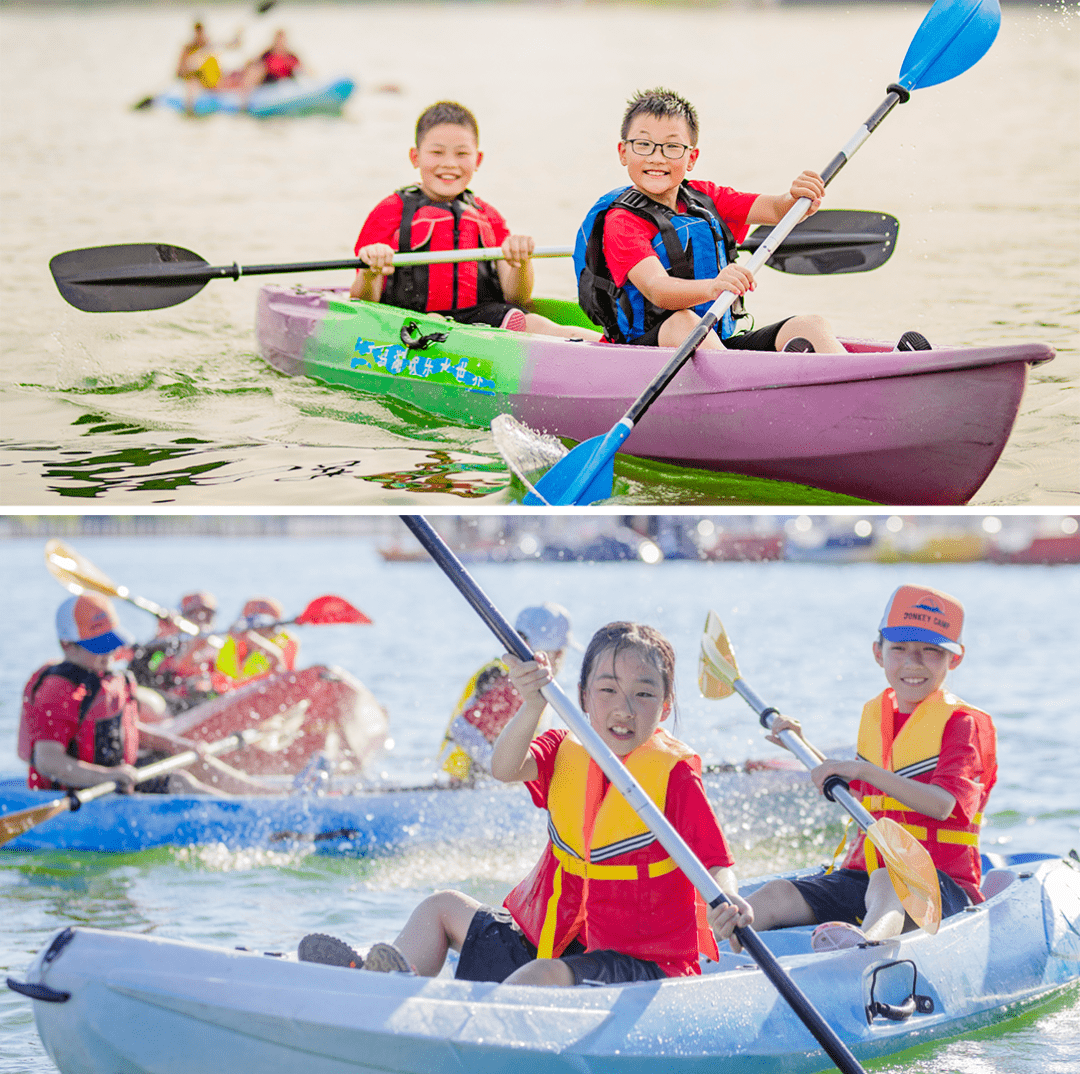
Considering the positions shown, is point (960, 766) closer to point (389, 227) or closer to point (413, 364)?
point (413, 364)

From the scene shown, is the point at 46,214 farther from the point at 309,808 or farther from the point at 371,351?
the point at 309,808

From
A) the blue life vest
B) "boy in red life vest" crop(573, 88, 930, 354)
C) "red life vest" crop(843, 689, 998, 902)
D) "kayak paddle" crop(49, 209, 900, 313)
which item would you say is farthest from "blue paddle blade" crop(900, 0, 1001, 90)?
"red life vest" crop(843, 689, 998, 902)

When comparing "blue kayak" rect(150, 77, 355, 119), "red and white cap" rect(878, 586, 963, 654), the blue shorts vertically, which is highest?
"blue kayak" rect(150, 77, 355, 119)

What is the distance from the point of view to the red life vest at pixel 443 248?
17.9 ft

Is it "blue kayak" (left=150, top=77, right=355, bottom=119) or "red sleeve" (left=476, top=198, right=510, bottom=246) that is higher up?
"blue kayak" (left=150, top=77, right=355, bottom=119)

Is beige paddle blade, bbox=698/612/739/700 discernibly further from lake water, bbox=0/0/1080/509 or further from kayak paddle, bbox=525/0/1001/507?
lake water, bbox=0/0/1080/509

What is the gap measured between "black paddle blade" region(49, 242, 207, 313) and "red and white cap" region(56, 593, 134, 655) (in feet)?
5.13

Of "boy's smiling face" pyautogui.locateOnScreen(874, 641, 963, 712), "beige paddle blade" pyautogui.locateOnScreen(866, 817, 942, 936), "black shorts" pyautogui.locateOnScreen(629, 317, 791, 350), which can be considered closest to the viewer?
"beige paddle blade" pyautogui.locateOnScreen(866, 817, 942, 936)

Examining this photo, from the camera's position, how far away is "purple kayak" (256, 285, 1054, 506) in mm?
3945

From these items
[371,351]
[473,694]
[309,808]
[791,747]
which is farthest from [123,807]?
[791,747]

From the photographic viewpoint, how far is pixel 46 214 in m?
11.8

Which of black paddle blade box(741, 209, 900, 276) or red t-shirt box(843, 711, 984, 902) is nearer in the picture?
red t-shirt box(843, 711, 984, 902)

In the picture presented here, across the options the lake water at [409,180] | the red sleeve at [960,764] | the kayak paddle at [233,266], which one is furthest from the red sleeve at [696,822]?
the kayak paddle at [233,266]

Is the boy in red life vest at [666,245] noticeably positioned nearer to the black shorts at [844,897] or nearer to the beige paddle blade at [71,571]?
the black shorts at [844,897]
